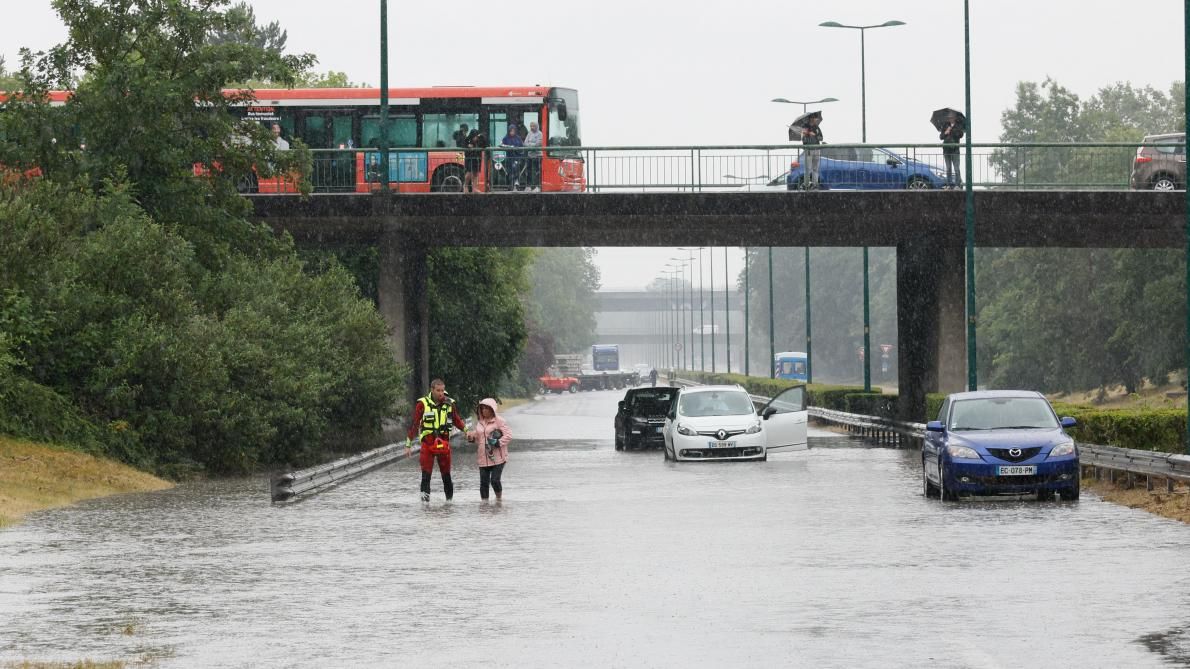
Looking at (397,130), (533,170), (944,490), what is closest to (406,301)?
(397,130)

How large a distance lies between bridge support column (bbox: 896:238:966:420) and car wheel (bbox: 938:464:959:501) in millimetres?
23257

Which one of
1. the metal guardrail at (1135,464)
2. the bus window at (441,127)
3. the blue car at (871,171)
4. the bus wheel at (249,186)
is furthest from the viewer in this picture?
the bus window at (441,127)

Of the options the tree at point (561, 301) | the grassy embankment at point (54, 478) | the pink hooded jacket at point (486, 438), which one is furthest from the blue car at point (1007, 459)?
the tree at point (561, 301)

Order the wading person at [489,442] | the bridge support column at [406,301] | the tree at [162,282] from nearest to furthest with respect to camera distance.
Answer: the wading person at [489,442] → the tree at [162,282] → the bridge support column at [406,301]

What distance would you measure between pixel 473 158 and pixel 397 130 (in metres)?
3.87

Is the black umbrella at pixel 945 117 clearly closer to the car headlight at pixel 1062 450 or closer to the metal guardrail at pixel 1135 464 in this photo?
the metal guardrail at pixel 1135 464

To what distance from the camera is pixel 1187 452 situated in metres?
27.5

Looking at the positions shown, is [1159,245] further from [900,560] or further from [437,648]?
[437,648]

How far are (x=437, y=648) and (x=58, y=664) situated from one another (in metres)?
2.08

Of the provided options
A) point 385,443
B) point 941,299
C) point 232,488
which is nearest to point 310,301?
point 385,443

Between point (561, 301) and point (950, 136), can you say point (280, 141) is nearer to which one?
point (950, 136)

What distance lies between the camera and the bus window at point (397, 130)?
163 ft

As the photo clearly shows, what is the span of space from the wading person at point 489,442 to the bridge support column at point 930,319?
952 inches

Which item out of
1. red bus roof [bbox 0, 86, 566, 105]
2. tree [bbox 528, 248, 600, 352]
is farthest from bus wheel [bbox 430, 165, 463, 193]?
tree [bbox 528, 248, 600, 352]
